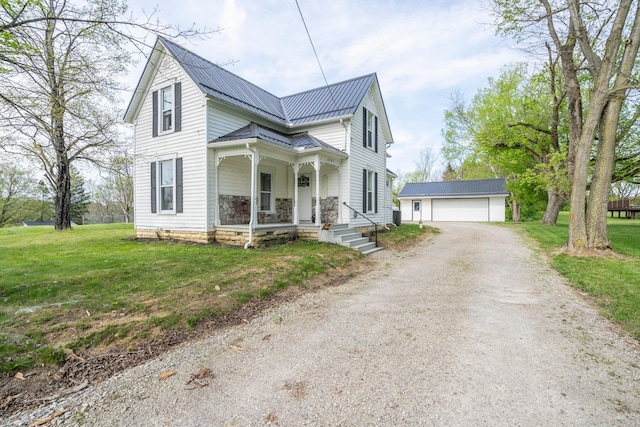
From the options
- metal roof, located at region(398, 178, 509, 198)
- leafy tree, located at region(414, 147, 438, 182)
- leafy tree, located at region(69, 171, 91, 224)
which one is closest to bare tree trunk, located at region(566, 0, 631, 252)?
metal roof, located at region(398, 178, 509, 198)

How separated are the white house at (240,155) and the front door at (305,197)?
41 millimetres

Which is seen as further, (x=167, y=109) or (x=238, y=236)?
(x=167, y=109)

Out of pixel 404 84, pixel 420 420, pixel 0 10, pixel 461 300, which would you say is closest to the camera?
pixel 420 420

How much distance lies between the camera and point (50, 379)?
2814 mm

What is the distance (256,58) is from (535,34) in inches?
367

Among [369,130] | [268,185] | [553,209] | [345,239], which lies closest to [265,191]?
[268,185]

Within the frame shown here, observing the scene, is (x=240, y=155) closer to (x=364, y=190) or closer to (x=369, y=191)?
(x=364, y=190)

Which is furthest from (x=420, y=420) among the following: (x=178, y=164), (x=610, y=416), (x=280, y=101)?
(x=280, y=101)

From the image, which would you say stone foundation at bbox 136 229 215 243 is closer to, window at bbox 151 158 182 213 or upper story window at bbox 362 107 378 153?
window at bbox 151 158 182 213

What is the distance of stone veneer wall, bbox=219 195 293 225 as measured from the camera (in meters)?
10.1

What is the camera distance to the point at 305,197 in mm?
12266

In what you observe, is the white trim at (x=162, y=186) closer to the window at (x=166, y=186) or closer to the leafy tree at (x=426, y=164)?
the window at (x=166, y=186)

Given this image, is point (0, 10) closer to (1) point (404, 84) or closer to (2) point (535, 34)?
(2) point (535, 34)

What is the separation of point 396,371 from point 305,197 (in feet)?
32.0
